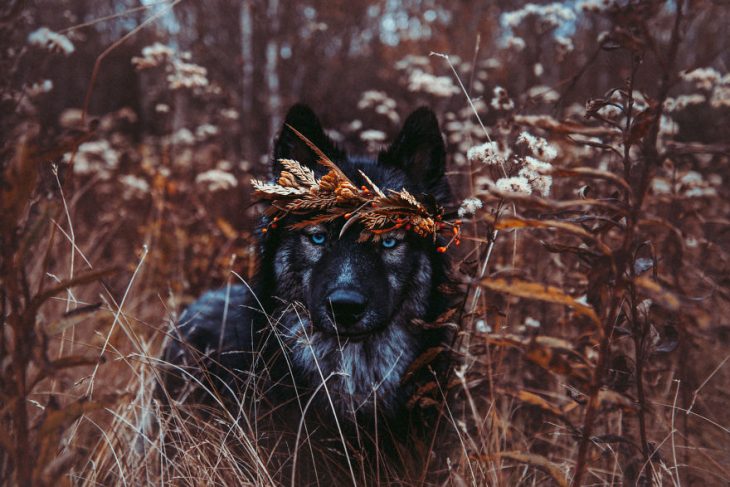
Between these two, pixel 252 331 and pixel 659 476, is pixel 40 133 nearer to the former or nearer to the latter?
pixel 252 331

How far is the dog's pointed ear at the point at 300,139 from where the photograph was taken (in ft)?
8.77

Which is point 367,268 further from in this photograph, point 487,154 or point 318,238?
point 487,154

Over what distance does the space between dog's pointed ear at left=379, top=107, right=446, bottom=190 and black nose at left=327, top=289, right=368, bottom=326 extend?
833 millimetres

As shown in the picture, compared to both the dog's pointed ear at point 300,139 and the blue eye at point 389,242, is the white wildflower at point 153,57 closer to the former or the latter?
the dog's pointed ear at point 300,139

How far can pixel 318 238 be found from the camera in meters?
2.65

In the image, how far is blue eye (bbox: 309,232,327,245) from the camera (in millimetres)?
2631

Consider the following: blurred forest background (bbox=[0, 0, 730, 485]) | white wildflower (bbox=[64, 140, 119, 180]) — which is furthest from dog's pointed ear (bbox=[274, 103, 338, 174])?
white wildflower (bbox=[64, 140, 119, 180])

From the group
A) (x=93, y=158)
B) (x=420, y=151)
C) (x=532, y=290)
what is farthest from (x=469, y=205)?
(x=93, y=158)

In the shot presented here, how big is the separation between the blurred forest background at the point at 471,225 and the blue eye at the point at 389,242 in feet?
1.40

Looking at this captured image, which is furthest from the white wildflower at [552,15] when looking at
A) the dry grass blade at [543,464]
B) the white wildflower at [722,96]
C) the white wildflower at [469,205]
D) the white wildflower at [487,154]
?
the dry grass blade at [543,464]

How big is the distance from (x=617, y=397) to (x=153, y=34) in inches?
433

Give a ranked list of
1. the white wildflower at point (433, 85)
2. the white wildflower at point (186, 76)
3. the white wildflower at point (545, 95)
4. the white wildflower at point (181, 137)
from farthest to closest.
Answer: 1. the white wildflower at point (181, 137)
2. the white wildflower at point (433, 85)
3. the white wildflower at point (186, 76)
4. the white wildflower at point (545, 95)

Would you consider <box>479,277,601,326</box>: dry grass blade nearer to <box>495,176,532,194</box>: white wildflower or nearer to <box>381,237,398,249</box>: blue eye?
<box>495,176,532,194</box>: white wildflower

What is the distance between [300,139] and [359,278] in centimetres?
84
